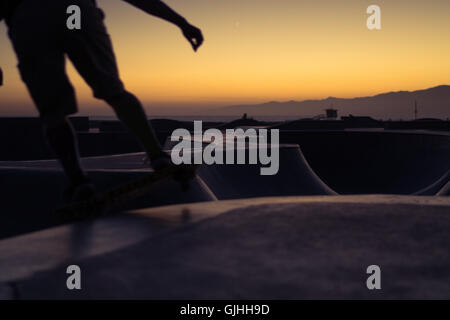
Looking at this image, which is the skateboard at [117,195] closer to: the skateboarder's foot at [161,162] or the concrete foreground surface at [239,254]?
the skateboarder's foot at [161,162]

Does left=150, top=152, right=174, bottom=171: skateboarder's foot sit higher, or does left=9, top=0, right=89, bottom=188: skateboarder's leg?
left=9, top=0, right=89, bottom=188: skateboarder's leg

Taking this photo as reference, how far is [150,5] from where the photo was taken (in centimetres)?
432

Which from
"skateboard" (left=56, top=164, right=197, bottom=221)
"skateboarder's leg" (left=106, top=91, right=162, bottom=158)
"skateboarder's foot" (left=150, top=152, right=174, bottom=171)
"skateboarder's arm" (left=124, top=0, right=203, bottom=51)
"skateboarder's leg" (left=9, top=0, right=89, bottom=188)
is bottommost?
"skateboard" (left=56, top=164, right=197, bottom=221)

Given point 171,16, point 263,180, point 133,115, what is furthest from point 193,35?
point 263,180

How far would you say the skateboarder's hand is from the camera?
4.43 metres

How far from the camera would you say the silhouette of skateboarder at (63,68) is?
368cm

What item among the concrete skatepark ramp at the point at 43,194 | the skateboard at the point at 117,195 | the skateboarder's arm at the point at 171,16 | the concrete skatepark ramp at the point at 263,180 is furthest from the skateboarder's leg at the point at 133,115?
the concrete skatepark ramp at the point at 263,180

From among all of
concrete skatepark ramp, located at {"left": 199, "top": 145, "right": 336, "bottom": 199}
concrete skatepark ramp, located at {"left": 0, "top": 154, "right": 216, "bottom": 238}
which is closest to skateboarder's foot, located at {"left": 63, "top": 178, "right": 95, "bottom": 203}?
concrete skatepark ramp, located at {"left": 0, "top": 154, "right": 216, "bottom": 238}

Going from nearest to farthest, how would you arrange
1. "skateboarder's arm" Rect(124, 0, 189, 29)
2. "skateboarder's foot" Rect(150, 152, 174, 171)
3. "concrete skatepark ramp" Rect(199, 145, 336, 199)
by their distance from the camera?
1. "skateboarder's foot" Rect(150, 152, 174, 171)
2. "skateboarder's arm" Rect(124, 0, 189, 29)
3. "concrete skatepark ramp" Rect(199, 145, 336, 199)

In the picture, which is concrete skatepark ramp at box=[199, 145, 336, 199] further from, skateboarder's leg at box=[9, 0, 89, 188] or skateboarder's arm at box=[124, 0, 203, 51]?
skateboarder's leg at box=[9, 0, 89, 188]

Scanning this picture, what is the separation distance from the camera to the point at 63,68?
149 inches

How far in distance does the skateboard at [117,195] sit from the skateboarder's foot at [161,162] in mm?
48

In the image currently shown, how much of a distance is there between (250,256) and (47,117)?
2157 millimetres

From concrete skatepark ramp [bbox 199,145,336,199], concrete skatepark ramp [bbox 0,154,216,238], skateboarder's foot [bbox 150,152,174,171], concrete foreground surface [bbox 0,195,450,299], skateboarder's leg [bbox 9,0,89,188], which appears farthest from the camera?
concrete skatepark ramp [bbox 199,145,336,199]
